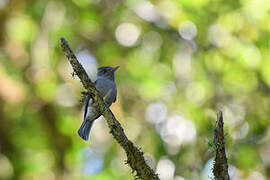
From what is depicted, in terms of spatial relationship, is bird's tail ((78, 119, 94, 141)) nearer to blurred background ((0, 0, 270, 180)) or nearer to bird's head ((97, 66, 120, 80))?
bird's head ((97, 66, 120, 80))

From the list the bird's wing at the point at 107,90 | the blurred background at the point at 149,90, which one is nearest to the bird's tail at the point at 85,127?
the bird's wing at the point at 107,90

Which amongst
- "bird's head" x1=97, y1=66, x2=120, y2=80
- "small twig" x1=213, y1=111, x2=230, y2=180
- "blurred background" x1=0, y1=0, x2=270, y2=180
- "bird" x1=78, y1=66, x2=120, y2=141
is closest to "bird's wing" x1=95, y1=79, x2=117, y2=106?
"bird" x1=78, y1=66, x2=120, y2=141

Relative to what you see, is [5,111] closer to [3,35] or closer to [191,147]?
[3,35]

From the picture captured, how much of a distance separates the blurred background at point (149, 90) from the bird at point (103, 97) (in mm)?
972

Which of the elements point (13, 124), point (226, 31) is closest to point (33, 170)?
point (13, 124)

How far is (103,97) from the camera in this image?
5.48 meters

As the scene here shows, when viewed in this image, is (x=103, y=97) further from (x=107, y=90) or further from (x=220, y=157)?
(x=220, y=157)

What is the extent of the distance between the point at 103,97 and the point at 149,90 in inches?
63.1

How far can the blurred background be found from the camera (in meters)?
6.60

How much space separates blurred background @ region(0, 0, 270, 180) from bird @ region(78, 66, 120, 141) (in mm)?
972

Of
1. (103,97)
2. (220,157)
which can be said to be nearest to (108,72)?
(103,97)

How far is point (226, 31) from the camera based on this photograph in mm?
6957

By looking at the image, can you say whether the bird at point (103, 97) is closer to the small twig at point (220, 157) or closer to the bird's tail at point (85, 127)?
the bird's tail at point (85, 127)

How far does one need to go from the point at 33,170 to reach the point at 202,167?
2775 millimetres
